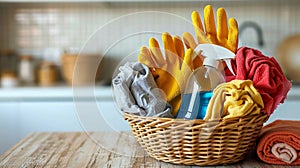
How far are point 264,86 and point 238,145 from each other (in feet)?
0.47

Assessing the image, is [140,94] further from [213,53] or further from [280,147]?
[280,147]

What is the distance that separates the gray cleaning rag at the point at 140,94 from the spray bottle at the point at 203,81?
0.15ft

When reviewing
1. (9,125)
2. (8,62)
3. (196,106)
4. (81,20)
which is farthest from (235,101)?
(8,62)

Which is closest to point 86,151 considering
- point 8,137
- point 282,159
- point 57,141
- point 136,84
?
point 57,141

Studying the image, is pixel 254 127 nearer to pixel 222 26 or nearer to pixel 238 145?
pixel 238 145

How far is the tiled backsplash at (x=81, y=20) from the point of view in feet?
10.2

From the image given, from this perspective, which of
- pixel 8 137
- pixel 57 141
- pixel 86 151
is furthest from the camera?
pixel 8 137

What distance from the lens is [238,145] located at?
3.61 feet

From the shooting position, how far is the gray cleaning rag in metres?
1.09

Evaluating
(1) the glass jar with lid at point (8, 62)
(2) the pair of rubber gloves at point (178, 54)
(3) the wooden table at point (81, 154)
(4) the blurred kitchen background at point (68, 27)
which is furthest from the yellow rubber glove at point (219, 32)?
(1) the glass jar with lid at point (8, 62)

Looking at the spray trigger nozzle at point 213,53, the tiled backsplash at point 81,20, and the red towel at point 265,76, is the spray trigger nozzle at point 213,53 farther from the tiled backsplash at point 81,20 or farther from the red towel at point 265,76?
the tiled backsplash at point 81,20

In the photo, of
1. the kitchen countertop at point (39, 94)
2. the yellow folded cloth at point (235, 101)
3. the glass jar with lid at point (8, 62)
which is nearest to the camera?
the yellow folded cloth at point (235, 101)

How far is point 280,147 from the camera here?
1.14 metres

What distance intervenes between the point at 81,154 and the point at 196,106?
0.35m
